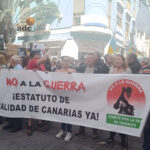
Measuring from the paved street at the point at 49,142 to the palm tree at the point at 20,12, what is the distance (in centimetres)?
1162

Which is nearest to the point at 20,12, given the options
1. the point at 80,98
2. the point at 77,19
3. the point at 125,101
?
the point at 77,19

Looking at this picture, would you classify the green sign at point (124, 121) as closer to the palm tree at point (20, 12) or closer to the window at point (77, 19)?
the palm tree at point (20, 12)

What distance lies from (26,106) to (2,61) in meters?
1.62

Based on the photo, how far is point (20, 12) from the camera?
15977 mm

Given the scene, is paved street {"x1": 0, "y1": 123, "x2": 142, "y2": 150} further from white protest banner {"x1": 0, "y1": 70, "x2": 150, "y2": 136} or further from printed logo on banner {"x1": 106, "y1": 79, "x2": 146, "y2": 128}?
printed logo on banner {"x1": 106, "y1": 79, "x2": 146, "y2": 128}

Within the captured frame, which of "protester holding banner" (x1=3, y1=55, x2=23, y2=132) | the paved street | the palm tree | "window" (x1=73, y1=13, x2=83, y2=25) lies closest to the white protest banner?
"protester holding banner" (x1=3, y1=55, x2=23, y2=132)

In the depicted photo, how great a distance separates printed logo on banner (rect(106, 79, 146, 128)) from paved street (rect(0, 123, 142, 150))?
620 millimetres

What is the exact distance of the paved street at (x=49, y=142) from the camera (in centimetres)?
349

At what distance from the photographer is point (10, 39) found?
612 inches

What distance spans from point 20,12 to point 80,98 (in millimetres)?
14293

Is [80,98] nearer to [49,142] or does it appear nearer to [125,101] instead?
[125,101]

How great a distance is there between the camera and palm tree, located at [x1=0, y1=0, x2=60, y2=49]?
46.9 feet

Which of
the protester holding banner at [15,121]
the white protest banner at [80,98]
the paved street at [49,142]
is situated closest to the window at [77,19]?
the protester holding banner at [15,121]

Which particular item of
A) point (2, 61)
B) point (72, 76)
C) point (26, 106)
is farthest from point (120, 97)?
point (2, 61)
